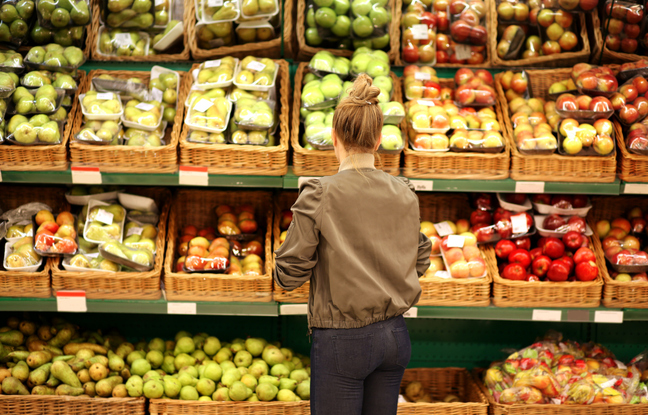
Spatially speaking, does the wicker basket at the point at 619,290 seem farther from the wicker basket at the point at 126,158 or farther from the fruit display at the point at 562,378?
the wicker basket at the point at 126,158

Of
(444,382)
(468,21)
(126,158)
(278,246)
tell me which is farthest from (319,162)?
(444,382)

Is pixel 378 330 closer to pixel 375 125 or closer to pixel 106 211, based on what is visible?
pixel 375 125

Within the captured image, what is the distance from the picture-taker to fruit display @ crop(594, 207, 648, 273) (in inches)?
103

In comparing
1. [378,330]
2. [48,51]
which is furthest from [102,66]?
[378,330]

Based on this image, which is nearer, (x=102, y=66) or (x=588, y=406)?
(x=588, y=406)

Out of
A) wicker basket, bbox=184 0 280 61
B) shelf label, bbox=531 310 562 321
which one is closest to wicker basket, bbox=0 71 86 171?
wicker basket, bbox=184 0 280 61

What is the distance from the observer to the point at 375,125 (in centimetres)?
165

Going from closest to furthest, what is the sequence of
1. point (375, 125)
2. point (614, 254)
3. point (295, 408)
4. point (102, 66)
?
point (375, 125) → point (295, 408) → point (614, 254) → point (102, 66)

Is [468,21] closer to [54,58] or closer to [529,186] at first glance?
[529,186]

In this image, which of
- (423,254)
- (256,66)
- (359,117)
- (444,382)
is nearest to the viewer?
(359,117)

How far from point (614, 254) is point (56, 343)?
2.62m

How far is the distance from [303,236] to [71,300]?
53.7 inches

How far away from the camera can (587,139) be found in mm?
2506

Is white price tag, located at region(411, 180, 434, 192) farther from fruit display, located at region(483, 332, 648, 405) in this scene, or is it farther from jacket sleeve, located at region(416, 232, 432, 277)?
fruit display, located at region(483, 332, 648, 405)
